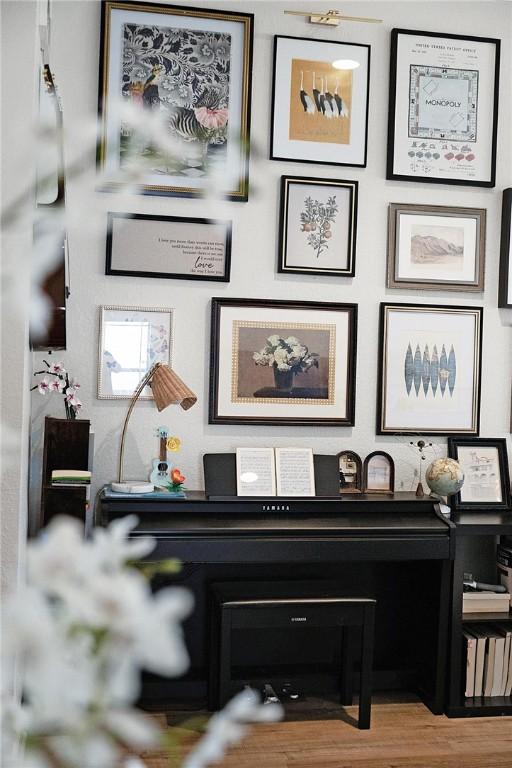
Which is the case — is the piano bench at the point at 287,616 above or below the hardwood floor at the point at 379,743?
above

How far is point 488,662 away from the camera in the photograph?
3689 mm

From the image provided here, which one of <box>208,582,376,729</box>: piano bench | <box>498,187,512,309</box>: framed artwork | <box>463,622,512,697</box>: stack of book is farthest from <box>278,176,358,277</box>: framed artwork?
<box>463,622,512,697</box>: stack of book

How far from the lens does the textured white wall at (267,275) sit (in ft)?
12.0

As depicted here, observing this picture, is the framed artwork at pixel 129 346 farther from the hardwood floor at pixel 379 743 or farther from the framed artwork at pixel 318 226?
the hardwood floor at pixel 379 743

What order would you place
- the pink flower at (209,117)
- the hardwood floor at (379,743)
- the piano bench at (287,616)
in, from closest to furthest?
the hardwood floor at (379,743), the piano bench at (287,616), the pink flower at (209,117)

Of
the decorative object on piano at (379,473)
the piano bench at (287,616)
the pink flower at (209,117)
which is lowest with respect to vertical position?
the piano bench at (287,616)

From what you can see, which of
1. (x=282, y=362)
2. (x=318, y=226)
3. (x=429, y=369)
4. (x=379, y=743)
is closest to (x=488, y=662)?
(x=379, y=743)

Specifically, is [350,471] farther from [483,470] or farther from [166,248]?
[166,248]

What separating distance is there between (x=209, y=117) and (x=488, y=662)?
8.36 ft

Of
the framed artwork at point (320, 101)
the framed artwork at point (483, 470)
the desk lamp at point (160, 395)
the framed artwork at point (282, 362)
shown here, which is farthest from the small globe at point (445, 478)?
the framed artwork at point (320, 101)

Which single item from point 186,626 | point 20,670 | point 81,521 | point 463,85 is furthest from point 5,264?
point 463,85

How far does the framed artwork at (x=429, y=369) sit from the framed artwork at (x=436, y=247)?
0.11m

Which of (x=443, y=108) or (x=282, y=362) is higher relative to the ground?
(x=443, y=108)

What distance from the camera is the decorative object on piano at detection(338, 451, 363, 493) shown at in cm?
384
